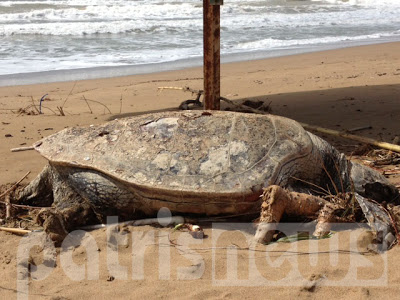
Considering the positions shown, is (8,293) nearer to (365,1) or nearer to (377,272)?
(377,272)

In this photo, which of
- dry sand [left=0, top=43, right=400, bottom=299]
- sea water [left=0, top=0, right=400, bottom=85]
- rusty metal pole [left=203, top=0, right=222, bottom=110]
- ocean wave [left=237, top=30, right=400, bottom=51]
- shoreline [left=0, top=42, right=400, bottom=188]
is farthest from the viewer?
ocean wave [left=237, top=30, right=400, bottom=51]

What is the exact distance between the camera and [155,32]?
17531 mm

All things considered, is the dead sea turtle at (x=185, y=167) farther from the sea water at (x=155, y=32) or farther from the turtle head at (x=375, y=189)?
the sea water at (x=155, y=32)

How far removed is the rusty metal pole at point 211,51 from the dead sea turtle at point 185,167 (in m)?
1.68

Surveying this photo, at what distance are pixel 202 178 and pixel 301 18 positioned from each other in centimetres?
1873

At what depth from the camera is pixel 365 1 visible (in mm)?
27672

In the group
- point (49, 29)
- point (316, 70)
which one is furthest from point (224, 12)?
point (316, 70)

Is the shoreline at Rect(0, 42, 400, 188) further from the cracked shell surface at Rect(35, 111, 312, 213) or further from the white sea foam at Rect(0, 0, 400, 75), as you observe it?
the white sea foam at Rect(0, 0, 400, 75)

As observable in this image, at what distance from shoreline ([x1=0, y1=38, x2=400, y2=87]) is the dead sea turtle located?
665cm

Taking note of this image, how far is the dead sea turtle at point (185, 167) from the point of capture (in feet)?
11.6

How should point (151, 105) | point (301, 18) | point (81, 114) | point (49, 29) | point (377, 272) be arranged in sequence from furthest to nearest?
point (301, 18)
point (49, 29)
point (151, 105)
point (81, 114)
point (377, 272)

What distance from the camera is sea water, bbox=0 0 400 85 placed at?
40.5 feet

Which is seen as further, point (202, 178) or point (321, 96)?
point (321, 96)

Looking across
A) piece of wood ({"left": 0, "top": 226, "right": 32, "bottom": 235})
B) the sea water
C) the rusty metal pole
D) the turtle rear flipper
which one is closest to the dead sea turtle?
piece of wood ({"left": 0, "top": 226, "right": 32, "bottom": 235})
